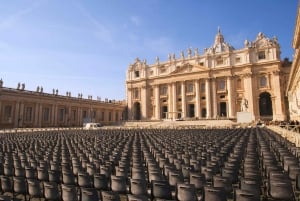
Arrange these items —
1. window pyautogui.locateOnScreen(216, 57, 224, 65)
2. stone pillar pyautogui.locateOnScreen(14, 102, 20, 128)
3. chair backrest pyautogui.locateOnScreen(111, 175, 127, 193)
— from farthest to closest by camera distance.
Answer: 1. window pyautogui.locateOnScreen(216, 57, 224, 65)
2. stone pillar pyautogui.locateOnScreen(14, 102, 20, 128)
3. chair backrest pyautogui.locateOnScreen(111, 175, 127, 193)

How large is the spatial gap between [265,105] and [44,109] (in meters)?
50.3

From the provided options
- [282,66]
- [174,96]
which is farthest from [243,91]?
[174,96]

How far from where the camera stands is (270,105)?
51.9m

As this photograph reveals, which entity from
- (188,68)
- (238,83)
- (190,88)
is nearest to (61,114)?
(190,88)

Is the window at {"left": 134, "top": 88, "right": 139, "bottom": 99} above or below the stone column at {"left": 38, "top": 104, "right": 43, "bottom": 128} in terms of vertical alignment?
above

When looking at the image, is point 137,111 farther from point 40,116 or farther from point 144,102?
point 40,116

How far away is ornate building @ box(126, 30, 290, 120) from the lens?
50.8 m

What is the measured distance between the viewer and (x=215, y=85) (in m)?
56.7

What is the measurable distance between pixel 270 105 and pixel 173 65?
1047 inches

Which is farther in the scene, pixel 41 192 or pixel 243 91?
pixel 243 91

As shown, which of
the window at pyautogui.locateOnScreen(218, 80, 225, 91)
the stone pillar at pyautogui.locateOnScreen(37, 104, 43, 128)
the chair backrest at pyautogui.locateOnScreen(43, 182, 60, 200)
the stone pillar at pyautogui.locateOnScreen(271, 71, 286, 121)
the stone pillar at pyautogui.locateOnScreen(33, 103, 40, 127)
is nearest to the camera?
the chair backrest at pyautogui.locateOnScreen(43, 182, 60, 200)

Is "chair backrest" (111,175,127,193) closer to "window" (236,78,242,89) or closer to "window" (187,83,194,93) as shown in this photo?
"window" (236,78,242,89)

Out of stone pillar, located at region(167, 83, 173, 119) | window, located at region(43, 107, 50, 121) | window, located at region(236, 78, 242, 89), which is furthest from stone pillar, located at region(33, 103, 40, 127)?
window, located at region(236, 78, 242, 89)

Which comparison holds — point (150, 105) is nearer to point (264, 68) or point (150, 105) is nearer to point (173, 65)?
point (173, 65)
